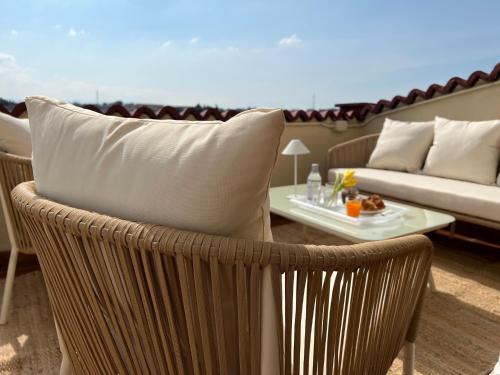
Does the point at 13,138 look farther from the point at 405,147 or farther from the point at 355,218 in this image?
the point at 405,147

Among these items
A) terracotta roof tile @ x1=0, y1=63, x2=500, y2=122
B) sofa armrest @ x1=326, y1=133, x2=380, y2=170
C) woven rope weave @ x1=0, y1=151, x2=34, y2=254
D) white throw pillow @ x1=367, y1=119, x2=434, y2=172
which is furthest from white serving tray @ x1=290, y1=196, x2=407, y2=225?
woven rope weave @ x1=0, y1=151, x2=34, y2=254

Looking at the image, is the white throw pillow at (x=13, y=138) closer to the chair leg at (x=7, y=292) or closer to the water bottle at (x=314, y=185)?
the chair leg at (x=7, y=292)

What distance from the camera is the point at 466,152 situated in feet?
7.96

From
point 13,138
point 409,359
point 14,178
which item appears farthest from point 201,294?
point 13,138

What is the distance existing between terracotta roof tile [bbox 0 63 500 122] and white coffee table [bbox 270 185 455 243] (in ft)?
2.69

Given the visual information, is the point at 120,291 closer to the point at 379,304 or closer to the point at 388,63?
the point at 379,304

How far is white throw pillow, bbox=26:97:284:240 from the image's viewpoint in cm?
46

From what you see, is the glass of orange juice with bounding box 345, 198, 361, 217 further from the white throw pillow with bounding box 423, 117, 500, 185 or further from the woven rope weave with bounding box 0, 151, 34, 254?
the woven rope weave with bounding box 0, 151, 34, 254

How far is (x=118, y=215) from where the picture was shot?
0.54 m

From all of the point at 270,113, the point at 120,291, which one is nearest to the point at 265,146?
the point at 270,113

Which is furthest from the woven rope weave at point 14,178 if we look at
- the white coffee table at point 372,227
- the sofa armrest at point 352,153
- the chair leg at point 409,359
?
the sofa armrest at point 352,153

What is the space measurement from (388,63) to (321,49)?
2.65 ft

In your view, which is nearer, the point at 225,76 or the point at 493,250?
the point at 493,250

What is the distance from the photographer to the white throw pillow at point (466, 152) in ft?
7.71
